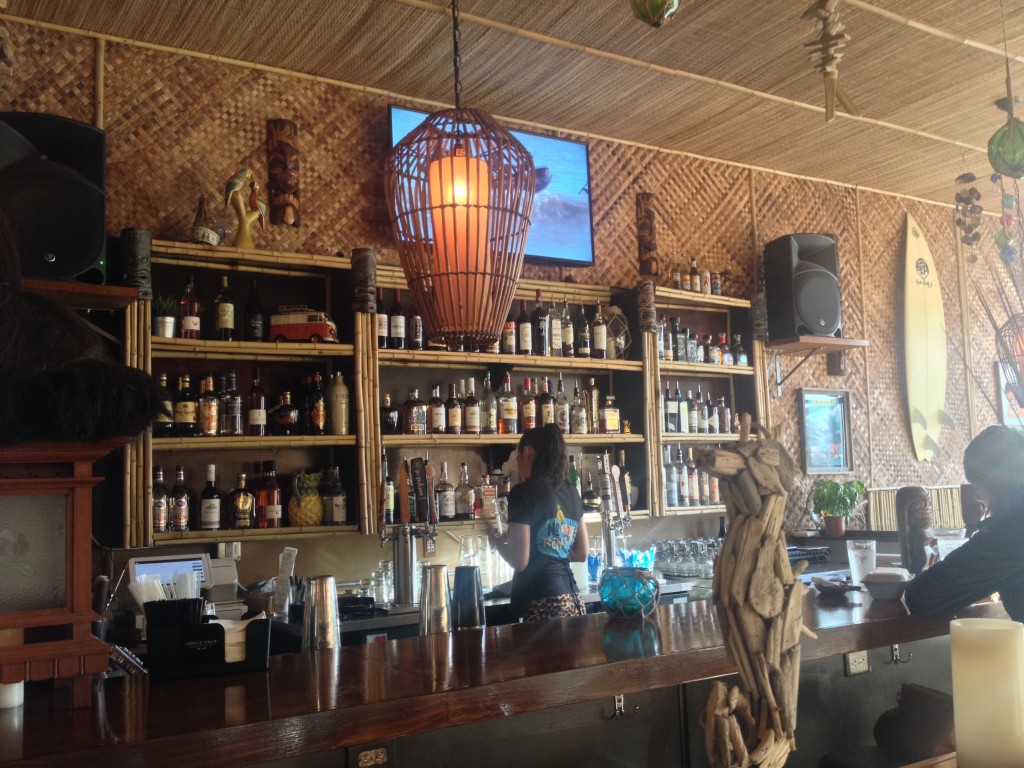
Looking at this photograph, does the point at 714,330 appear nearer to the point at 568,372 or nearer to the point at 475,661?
the point at 568,372

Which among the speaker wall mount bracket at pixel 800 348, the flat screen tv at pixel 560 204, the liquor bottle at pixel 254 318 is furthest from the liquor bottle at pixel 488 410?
the speaker wall mount bracket at pixel 800 348

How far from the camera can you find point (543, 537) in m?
3.63

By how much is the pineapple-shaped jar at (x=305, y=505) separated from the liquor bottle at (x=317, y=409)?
261 mm

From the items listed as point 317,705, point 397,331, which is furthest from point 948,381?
point 317,705

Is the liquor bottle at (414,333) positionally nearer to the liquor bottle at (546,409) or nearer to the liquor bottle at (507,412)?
the liquor bottle at (507,412)

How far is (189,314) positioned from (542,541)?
6.16ft

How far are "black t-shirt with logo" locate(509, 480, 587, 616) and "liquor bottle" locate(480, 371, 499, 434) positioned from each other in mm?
1085

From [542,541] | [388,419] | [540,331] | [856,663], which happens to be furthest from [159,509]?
[856,663]

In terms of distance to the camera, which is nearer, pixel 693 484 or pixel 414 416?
pixel 414 416

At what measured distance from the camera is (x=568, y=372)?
5367 millimetres

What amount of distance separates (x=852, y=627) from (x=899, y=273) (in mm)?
5516

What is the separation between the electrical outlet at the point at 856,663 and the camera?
2.38 metres

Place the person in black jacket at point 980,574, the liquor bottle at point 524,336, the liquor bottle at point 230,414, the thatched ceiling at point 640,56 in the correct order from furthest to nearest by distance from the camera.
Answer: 1. the liquor bottle at point 524,336
2. the liquor bottle at point 230,414
3. the thatched ceiling at point 640,56
4. the person in black jacket at point 980,574

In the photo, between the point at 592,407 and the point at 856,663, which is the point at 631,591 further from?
the point at 592,407
